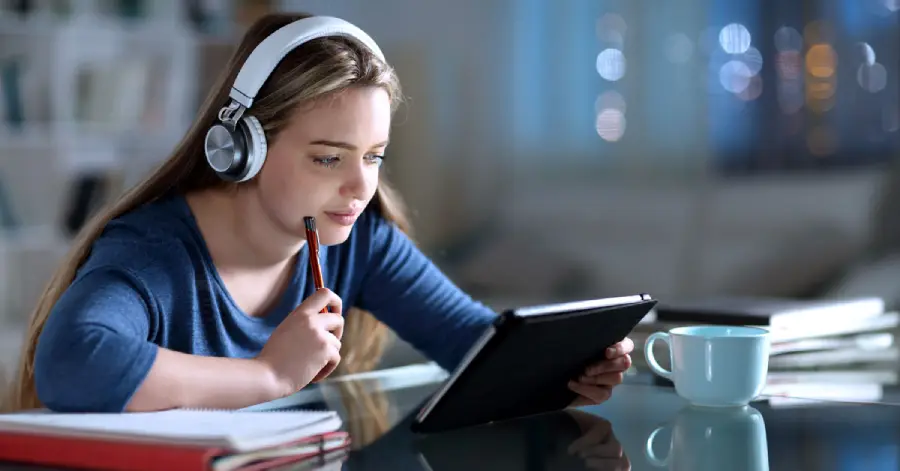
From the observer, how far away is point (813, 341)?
1.32 meters

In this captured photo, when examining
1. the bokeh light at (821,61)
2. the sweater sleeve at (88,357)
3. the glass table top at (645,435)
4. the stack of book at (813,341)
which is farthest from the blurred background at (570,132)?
the sweater sleeve at (88,357)

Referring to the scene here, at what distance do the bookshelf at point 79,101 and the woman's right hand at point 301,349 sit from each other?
7.99 feet

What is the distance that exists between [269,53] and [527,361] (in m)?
0.43

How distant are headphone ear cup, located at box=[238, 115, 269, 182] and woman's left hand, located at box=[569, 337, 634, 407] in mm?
386

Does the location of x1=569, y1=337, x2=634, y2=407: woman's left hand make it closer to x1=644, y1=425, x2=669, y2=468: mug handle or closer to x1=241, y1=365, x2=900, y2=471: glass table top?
x1=241, y1=365, x2=900, y2=471: glass table top

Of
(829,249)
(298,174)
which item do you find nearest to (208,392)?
(298,174)

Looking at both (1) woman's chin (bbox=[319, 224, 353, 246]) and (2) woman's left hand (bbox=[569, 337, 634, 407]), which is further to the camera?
(1) woman's chin (bbox=[319, 224, 353, 246])

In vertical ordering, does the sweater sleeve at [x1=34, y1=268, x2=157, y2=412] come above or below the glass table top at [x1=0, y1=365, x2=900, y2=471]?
above

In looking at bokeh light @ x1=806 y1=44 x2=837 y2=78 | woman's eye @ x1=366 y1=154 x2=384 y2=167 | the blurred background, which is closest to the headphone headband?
woman's eye @ x1=366 y1=154 x2=384 y2=167

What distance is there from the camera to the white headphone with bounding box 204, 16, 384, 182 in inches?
41.4

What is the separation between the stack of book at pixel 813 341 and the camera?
112 cm

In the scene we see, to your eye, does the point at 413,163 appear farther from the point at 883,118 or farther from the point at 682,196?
the point at 883,118

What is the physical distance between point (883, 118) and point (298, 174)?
Result: 232 cm

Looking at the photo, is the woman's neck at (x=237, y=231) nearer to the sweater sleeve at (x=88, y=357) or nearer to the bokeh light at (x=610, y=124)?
the sweater sleeve at (x=88, y=357)
